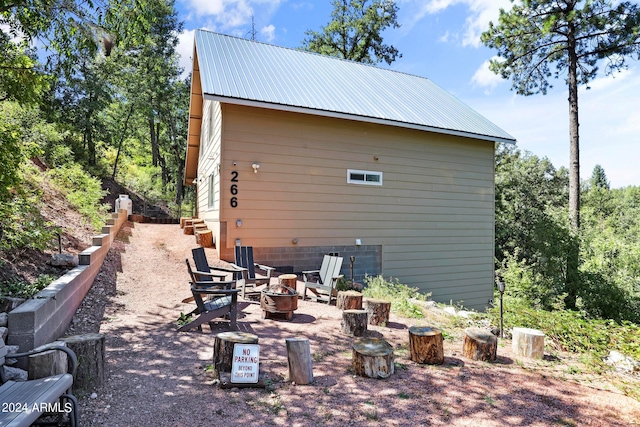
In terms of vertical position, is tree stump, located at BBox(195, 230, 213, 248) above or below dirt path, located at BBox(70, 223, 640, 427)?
above

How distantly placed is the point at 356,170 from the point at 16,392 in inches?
315

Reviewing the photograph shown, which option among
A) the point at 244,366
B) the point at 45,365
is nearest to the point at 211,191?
the point at 244,366

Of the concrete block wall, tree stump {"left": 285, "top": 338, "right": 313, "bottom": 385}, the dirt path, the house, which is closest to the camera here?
the dirt path

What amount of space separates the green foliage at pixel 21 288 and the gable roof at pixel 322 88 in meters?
4.66

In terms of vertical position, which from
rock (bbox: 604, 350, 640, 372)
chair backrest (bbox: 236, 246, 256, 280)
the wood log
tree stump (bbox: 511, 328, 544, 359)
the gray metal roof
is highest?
the gray metal roof

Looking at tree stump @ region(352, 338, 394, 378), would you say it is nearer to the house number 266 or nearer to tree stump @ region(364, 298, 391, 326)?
tree stump @ region(364, 298, 391, 326)

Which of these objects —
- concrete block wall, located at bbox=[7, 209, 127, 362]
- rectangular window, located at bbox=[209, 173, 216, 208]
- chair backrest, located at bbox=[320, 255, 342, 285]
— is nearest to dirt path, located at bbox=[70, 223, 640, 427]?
concrete block wall, located at bbox=[7, 209, 127, 362]

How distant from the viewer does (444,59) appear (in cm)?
1570

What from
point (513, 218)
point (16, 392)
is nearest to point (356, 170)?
point (16, 392)

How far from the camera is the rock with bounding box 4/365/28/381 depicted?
2.75m

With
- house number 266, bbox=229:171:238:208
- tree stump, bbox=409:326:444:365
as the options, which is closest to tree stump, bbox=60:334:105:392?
tree stump, bbox=409:326:444:365

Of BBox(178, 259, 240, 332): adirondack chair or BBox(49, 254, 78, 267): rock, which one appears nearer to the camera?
BBox(178, 259, 240, 332): adirondack chair

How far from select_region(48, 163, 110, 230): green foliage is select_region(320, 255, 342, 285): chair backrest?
578 centimetres

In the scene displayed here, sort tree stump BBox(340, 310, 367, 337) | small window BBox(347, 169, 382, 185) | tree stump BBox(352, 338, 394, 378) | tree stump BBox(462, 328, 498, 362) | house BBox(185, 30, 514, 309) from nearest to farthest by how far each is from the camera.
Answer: tree stump BBox(352, 338, 394, 378) < tree stump BBox(462, 328, 498, 362) < tree stump BBox(340, 310, 367, 337) < house BBox(185, 30, 514, 309) < small window BBox(347, 169, 382, 185)
